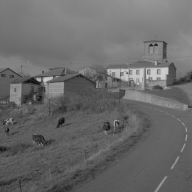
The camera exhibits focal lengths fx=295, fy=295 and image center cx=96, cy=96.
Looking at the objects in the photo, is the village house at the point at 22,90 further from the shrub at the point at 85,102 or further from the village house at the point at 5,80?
the shrub at the point at 85,102

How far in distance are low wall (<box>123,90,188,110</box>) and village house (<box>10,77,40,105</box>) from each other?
72.3 ft

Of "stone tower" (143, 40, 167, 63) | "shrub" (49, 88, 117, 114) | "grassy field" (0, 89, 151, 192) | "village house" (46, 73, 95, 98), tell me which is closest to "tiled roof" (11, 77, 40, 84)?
"village house" (46, 73, 95, 98)

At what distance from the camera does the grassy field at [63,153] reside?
13945mm

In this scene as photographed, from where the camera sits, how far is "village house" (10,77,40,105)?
67000mm

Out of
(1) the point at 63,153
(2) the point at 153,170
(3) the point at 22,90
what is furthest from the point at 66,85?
(2) the point at 153,170

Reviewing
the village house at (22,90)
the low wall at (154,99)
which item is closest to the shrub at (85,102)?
the low wall at (154,99)

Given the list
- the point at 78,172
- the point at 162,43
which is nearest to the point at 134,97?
the point at 78,172

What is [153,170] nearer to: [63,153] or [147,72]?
[63,153]

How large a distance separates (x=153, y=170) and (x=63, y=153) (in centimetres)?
1101

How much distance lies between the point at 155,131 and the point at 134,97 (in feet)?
113

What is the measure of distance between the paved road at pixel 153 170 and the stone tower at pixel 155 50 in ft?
307

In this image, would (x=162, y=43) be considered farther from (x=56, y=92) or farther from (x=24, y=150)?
(x=24, y=150)

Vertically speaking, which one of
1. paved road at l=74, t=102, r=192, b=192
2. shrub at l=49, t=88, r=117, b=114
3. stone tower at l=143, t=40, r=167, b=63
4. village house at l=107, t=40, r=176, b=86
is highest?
stone tower at l=143, t=40, r=167, b=63

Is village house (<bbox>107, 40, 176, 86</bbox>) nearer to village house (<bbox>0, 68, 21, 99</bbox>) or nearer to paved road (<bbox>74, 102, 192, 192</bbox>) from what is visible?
village house (<bbox>0, 68, 21, 99</bbox>)
